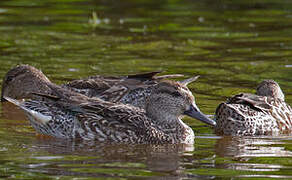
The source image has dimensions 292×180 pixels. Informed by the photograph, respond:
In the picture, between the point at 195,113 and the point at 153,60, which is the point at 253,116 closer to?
the point at 195,113

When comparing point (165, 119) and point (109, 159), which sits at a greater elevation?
point (165, 119)

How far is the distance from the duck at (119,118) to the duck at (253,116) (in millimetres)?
660

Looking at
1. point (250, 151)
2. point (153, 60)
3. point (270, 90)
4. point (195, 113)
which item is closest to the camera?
point (250, 151)

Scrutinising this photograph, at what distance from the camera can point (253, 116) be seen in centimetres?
1043

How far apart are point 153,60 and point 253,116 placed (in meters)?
4.72

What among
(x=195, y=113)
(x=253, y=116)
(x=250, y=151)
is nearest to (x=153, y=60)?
(x=253, y=116)

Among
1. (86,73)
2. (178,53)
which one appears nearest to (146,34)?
(178,53)

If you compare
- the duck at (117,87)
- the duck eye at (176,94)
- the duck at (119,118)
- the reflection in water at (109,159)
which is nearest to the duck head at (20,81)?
the duck at (117,87)

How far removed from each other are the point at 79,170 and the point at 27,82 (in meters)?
4.75

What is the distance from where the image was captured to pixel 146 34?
17078 mm

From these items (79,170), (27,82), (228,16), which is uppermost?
(228,16)

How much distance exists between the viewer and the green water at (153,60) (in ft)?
27.4

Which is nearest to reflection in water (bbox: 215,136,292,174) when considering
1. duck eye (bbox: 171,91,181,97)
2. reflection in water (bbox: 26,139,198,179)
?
reflection in water (bbox: 26,139,198,179)

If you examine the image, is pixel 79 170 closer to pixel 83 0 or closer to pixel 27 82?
pixel 27 82
